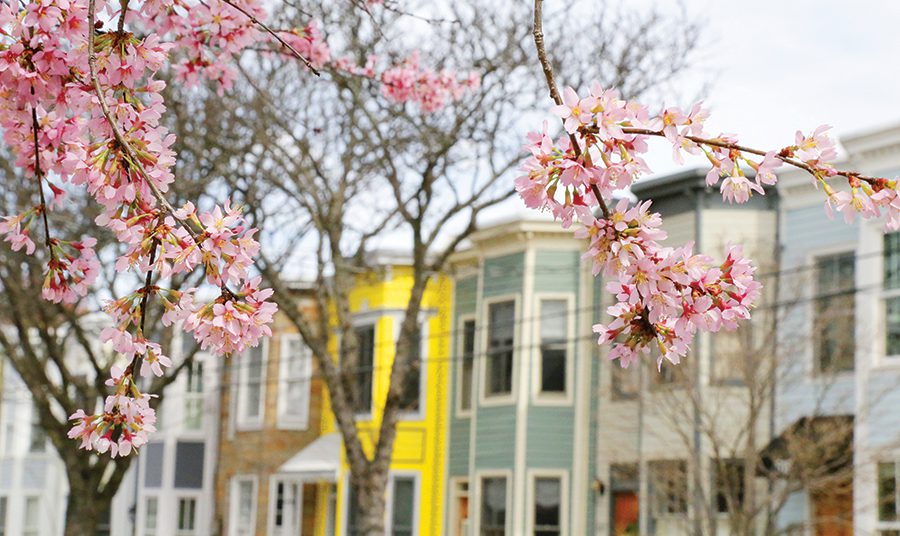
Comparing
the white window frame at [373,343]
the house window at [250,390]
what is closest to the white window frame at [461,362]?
the white window frame at [373,343]

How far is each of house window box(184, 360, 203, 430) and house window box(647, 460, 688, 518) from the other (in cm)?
1583

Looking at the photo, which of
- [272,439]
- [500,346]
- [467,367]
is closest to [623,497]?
[500,346]

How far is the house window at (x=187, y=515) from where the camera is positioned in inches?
1480

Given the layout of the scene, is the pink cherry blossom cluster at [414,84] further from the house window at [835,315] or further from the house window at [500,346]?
the house window at [500,346]

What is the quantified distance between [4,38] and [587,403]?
75.1 feet

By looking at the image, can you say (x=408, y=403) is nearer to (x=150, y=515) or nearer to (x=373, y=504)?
(x=150, y=515)

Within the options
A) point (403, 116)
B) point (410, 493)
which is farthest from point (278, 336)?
point (403, 116)

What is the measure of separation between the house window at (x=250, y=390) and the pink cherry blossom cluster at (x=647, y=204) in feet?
103

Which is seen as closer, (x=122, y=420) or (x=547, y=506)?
(x=122, y=420)

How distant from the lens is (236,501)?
3619 centimetres

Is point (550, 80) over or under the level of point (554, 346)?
under

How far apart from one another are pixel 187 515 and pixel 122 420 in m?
33.8

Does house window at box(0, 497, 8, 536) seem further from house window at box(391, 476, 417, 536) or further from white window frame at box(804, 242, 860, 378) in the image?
white window frame at box(804, 242, 860, 378)

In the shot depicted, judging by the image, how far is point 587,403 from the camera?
27.6 meters
